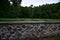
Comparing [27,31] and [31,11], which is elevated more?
[27,31]

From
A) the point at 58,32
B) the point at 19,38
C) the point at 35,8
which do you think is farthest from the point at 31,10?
the point at 19,38

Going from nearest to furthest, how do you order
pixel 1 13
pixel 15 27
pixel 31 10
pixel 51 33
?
pixel 15 27
pixel 51 33
pixel 1 13
pixel 31 10

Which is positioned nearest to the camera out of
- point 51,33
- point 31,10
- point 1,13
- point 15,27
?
point 15,27

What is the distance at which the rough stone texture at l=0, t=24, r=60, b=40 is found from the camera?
9469 millimetres

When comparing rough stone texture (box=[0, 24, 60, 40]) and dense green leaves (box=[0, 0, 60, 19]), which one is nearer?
rough stone texture (box=[0, 24, 60, 40])

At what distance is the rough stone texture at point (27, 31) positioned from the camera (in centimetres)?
947

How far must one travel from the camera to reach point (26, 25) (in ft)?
32.7

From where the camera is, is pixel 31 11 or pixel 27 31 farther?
pixel 31 11

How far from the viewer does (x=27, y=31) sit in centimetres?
1007

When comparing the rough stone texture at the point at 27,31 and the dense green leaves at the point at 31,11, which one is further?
the dense green leaves at the point at 31,11

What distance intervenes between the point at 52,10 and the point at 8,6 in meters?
4.61

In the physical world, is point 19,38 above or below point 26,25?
below

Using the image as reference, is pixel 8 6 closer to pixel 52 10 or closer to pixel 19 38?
pixel 52 10

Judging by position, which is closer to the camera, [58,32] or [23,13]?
[58,32]
